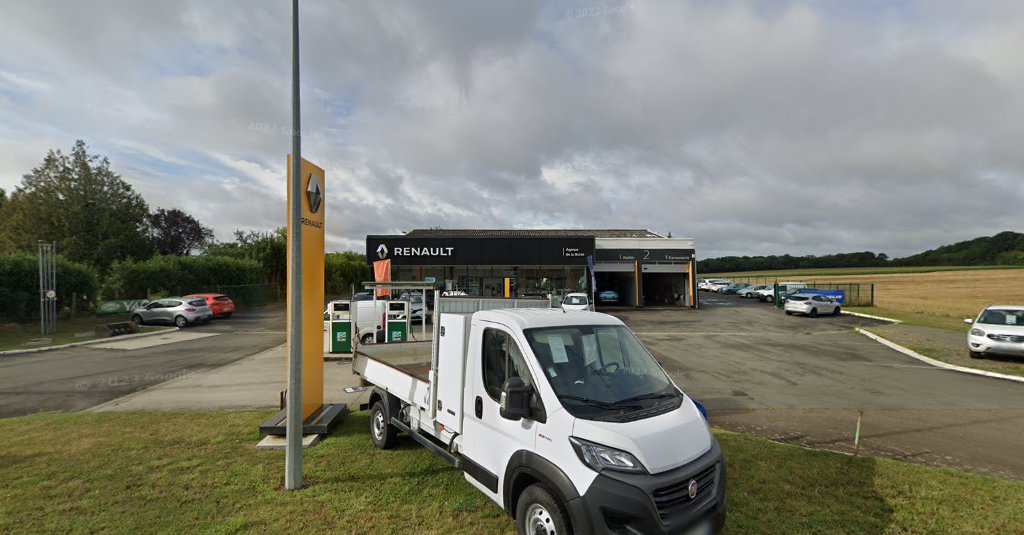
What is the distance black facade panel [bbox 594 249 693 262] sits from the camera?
37219 mm

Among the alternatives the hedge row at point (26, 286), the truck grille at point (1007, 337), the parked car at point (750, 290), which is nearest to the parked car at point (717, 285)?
the parked car at point (750, 290)

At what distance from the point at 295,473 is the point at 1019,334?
1778 centimetres

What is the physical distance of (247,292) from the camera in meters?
36.4

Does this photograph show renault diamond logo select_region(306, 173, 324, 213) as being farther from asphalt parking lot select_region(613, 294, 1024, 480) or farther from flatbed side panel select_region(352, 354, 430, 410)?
asphalt parking lot select_region(613, 294, 1024, 480)

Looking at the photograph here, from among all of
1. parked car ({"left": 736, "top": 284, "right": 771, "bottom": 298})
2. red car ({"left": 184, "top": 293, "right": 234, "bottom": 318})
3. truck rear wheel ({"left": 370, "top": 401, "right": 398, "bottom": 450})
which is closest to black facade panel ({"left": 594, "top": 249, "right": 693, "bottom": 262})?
parked car ({"left": 736, "top": 284, "right": 771, "bottom": 298})

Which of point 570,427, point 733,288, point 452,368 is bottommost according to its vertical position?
point 733,288

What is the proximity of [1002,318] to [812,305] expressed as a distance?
49.4 feet

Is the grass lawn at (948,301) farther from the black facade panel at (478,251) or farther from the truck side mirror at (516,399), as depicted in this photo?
the truck side mirror at (516,399)

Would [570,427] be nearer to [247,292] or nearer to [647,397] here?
[647,397]

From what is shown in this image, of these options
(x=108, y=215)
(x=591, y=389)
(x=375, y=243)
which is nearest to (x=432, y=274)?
(x=375, y=243)

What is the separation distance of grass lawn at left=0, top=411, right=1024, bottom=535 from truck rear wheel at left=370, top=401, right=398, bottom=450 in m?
0.13

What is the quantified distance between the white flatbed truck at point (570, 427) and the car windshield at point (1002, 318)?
1529cm

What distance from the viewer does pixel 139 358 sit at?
44.5 ft

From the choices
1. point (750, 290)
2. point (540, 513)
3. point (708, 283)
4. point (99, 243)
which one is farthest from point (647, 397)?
point (708, 283)
